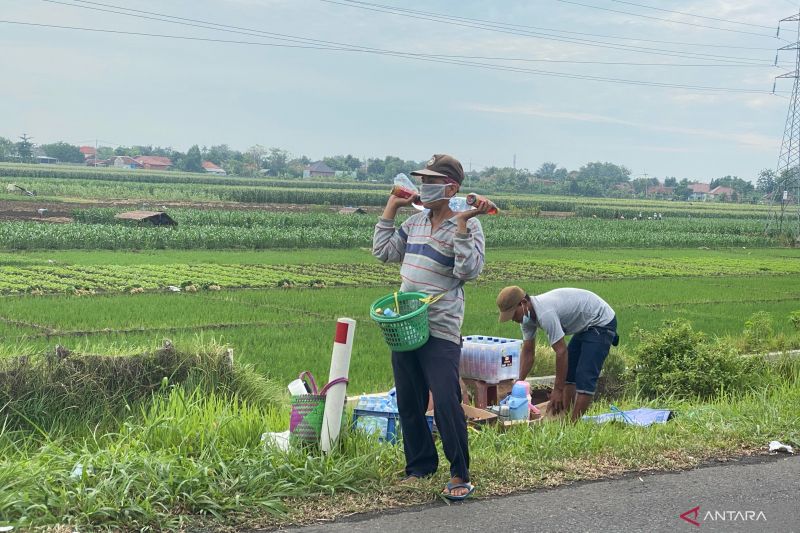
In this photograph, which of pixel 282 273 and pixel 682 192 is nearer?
pixel 282 273

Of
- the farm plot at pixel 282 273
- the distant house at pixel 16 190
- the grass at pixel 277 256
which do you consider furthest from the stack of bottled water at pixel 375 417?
the distant house at pixel 16 190

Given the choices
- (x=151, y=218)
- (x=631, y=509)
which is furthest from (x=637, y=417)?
(x=151, y=218)

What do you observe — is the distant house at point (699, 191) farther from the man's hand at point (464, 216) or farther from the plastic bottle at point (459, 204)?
the man's hand at point (464, 216)

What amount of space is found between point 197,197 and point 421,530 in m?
65.0

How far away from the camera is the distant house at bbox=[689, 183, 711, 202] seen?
164375 mm

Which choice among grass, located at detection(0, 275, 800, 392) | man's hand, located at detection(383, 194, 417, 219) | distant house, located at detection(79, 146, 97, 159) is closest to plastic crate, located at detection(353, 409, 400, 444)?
man's hand, located at detection(383, 194, 417, 219)

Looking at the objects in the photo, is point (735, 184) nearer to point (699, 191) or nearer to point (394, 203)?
point (699, 191)

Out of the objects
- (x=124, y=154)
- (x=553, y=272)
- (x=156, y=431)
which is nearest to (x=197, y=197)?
(x=553, y=272)

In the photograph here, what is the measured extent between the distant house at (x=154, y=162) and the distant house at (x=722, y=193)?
331ft

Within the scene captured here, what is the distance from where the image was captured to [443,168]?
201 inches

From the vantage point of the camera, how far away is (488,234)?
1633 inches

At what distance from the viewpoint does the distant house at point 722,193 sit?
159887 millimetres

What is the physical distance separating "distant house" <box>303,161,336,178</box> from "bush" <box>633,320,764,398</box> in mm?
156938

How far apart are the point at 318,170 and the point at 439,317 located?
164985 mm
